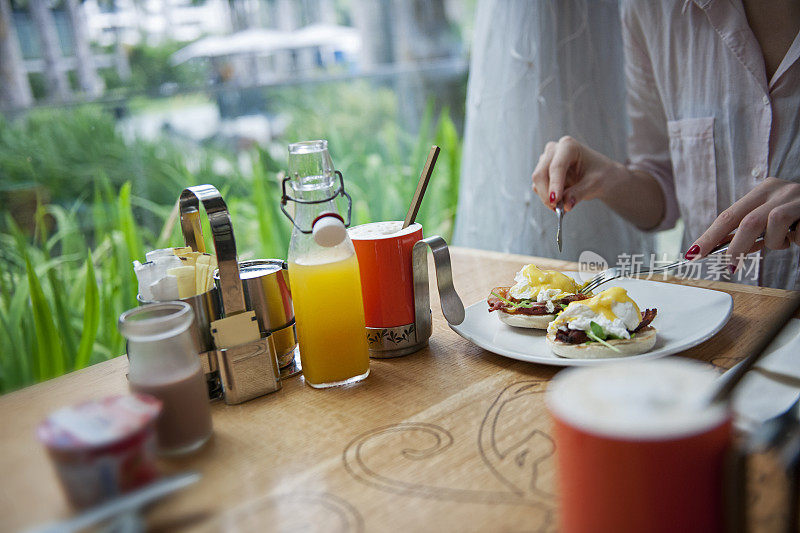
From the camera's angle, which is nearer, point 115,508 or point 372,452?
point 115,508

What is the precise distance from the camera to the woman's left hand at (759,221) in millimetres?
1225

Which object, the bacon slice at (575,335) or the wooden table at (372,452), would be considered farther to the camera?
the bacon slice at (575,335)

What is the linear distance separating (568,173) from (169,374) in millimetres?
1154

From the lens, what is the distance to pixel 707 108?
5.81ft

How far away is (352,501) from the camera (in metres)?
0.73

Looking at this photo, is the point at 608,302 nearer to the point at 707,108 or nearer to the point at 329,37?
the point at 707,108

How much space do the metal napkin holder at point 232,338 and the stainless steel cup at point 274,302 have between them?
32mm

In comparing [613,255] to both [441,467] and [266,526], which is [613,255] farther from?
[266,526]

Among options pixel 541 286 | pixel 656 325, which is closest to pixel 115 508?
pixel 541 286

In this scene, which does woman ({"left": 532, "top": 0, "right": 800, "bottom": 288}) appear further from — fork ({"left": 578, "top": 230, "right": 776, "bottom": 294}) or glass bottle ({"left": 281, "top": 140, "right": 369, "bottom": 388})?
glass bottle ({"left": 281, "top": 140, "right": 369, "bottom": 388})

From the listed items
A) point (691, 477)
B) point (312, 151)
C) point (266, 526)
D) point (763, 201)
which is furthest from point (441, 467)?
point (763, 201)

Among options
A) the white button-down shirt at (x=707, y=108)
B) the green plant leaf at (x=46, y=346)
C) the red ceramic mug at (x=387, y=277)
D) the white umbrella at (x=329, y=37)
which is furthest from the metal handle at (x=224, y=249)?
the white umbrella at (x=329, y=37)

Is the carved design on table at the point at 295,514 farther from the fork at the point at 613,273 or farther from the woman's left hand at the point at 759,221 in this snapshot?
the woman's left hand at the point at 759,221

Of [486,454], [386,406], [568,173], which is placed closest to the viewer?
[486,454]
